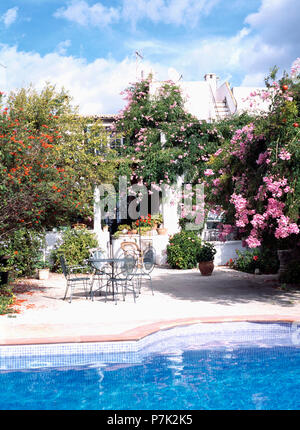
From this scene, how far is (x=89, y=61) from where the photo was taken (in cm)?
1980

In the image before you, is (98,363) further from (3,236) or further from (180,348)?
(3,236)

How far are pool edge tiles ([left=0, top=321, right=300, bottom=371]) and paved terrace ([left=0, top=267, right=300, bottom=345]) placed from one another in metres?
0.09

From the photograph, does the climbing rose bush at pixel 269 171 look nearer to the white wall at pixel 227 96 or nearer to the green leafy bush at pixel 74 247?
the green leafy bush at pixel 74 247

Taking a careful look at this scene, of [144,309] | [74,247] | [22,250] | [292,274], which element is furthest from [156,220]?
[144,309]

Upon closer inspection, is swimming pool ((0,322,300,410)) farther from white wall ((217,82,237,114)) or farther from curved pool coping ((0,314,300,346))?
white wall ((217,82,237,114))

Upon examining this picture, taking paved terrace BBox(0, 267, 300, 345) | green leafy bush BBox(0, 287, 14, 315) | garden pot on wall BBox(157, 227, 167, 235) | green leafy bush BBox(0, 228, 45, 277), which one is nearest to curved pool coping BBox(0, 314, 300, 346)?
paved terrace BBox(0, 267, 300, 345)

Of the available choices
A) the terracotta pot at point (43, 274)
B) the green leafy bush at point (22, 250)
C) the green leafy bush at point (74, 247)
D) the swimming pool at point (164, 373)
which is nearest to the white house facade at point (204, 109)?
the green leafy bush at point (74, 247)

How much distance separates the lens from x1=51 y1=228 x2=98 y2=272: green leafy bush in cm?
1389

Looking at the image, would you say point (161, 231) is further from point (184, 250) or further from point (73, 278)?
point (73, 278)

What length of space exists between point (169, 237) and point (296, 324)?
879 cm

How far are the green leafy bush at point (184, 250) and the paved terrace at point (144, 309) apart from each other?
226 centimetres

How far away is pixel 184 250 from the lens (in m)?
14.5
